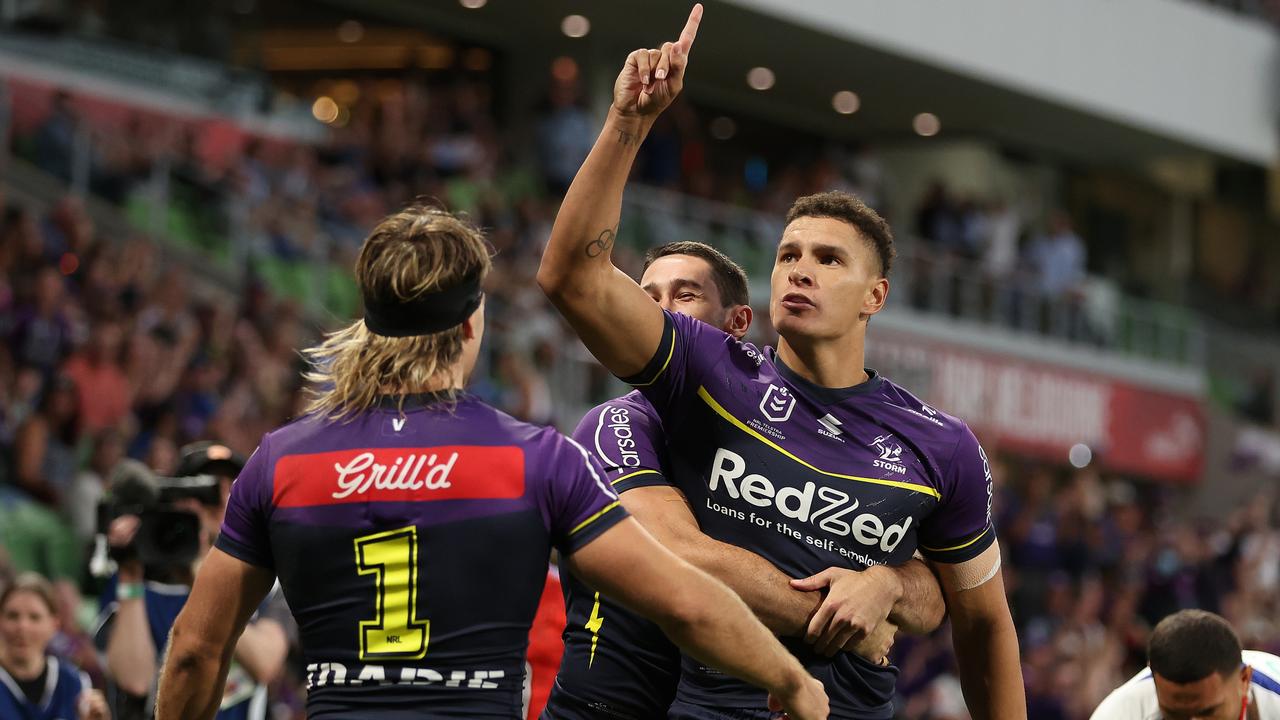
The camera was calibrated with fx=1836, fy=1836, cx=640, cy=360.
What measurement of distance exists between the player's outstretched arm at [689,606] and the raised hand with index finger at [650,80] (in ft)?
3.51

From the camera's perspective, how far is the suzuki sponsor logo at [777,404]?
471 centimetres

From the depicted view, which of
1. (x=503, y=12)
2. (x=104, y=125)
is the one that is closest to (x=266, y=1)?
(x=503, y=12)

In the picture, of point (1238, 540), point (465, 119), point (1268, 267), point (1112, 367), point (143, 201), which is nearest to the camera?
point (143, 201)

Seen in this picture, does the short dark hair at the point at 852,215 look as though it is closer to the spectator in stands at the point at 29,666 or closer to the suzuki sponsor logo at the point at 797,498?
the suzuki sponsor logo at the point at 797,498

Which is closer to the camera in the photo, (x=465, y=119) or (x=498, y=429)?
(x=498, y=429)

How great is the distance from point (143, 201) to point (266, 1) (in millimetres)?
7537

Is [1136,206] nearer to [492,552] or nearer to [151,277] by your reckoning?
[151,277]

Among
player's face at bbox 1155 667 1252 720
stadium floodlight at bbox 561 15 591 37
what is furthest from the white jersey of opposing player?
stadium floodlight at bbox 561 15 591 37

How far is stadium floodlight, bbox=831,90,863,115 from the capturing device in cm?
2580

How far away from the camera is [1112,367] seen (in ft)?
84.2

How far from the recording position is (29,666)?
7.21 m

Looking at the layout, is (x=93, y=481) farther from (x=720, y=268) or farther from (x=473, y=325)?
(x=473, y=325)

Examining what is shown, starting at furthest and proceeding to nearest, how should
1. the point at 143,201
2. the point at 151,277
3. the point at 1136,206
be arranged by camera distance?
the point at 1136,206, the point at 143,201, the point at 151,277

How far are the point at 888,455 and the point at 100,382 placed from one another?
7.82m
